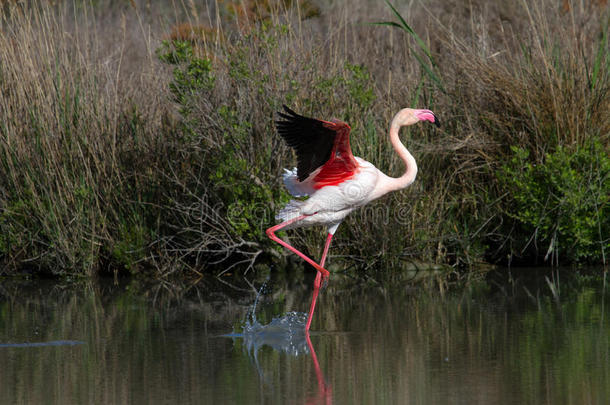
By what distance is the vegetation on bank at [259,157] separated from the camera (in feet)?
26.1

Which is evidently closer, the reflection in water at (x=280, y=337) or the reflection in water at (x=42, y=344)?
the reflection in water at (x=280, y=337)

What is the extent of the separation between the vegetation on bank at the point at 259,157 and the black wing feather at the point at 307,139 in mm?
1274

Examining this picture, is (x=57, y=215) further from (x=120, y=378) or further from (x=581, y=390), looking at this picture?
(x=581, y=390)

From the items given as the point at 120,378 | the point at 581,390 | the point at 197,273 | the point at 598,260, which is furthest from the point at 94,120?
the point at 581,390

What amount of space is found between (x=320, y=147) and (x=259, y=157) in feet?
5.77

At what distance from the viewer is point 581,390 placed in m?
4.29

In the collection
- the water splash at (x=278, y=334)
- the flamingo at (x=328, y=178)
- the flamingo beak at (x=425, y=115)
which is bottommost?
the water splash at (x=278, y=334)

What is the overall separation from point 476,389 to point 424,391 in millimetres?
251

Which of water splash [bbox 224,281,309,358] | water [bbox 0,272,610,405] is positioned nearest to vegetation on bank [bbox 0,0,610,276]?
water [bbox 0,272,610,405]

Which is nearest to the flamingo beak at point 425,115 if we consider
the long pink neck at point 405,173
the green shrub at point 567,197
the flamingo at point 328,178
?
the flamingo at point 328,178

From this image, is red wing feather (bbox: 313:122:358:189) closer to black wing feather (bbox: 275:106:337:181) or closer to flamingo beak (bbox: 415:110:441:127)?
black wing feather (bbox: 275:106:337:181)

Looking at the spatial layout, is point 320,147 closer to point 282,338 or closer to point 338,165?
point 338,165

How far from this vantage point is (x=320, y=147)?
6.44 metres

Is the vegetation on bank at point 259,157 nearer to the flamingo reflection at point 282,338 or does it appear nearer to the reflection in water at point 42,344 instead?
the flamingo reflection at point 282,338
